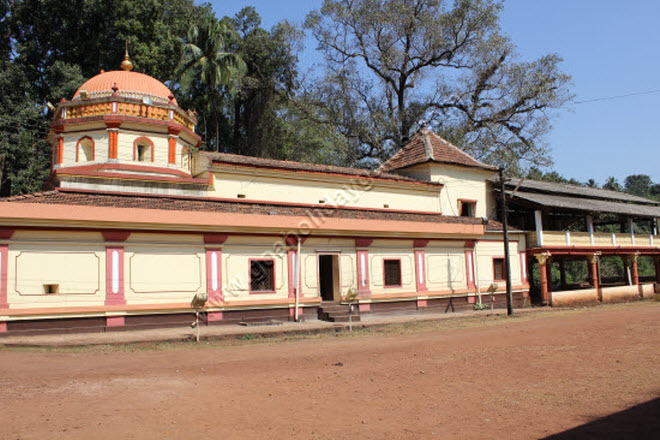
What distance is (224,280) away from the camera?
16.4 metres

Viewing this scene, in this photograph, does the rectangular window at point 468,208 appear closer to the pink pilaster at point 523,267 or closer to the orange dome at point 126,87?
the pink pilaster at point 523,267

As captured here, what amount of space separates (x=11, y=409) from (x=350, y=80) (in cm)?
3050

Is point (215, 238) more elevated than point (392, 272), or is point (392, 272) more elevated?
point (215, 238)

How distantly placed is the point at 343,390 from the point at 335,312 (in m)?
9.94

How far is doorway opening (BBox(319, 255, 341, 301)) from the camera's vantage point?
19.1 metres

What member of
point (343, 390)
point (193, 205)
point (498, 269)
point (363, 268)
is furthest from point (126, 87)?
point (498, 269)

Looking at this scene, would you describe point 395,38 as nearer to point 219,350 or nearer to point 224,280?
point 224,280

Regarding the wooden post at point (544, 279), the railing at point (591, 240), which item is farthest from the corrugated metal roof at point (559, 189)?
the wooden post at point (544, 279)

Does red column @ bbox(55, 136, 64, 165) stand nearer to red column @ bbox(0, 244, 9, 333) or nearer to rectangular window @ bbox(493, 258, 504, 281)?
red column @ bbox(0, 244, 9, 333)

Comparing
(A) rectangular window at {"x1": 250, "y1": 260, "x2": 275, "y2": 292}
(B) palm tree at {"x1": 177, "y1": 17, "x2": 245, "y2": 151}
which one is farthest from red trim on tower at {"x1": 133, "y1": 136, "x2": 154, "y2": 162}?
(B) palm tree at {"x1": 177, "y1": 17, "x2": 245, "y2": 151}

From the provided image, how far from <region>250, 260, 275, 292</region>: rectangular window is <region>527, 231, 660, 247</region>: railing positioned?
44.7ft

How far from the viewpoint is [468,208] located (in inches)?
968

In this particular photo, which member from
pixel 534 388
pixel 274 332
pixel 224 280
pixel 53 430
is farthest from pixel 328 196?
pixel 53 430

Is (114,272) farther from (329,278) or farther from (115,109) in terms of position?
(329,278)
